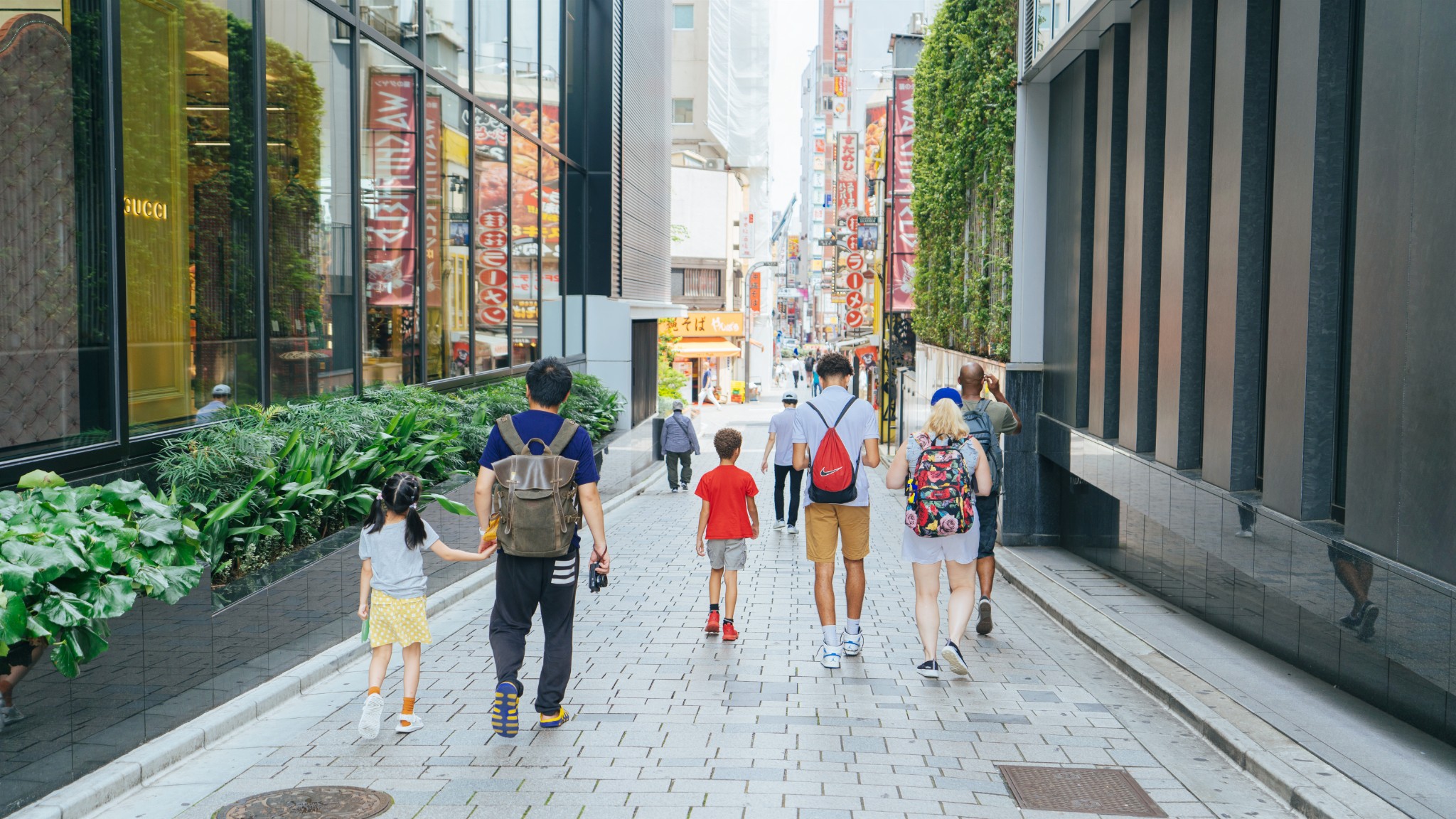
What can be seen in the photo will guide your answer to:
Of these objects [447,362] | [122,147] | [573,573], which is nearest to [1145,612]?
[573,573]

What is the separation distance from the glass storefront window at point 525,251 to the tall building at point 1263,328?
9.72m

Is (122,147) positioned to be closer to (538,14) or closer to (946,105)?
(946,105)

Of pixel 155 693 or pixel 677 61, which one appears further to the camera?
pixel 677 61

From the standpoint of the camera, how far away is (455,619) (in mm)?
9805

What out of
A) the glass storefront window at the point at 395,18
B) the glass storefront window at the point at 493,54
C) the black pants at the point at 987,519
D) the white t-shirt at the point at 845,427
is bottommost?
the black pants at the point at 987,519

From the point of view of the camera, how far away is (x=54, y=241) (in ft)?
24.4

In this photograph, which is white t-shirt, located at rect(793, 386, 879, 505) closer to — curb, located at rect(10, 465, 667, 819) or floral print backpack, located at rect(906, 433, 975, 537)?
floral print backpack, located at rect(906, 433, 975, 537)

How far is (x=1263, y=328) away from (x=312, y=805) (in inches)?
271

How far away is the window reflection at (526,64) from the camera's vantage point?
20.8 meters

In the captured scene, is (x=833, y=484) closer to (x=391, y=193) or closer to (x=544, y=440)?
(x=544, y=440)

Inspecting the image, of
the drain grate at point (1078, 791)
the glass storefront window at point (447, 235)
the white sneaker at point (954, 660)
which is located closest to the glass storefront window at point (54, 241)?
the white sneaker at point (954, 660)

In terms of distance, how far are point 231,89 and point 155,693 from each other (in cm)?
590

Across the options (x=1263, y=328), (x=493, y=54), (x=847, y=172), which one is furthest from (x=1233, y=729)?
(x=847, y=172)

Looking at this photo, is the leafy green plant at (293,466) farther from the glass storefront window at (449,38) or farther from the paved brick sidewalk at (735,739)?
the glass storefront window at (449,38)
